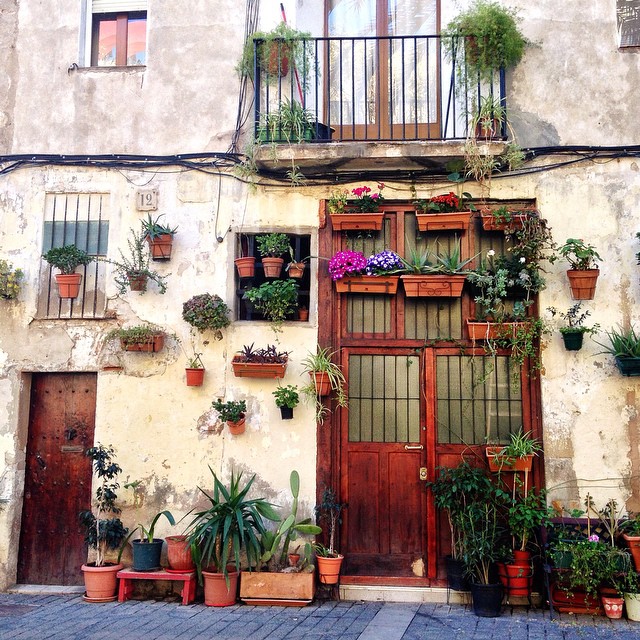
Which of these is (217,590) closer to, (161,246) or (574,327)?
(161,246)

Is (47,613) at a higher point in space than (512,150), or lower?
lower

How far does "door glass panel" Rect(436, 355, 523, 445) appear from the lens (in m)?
7.04

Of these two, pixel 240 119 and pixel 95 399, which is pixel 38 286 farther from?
pixel 240 119

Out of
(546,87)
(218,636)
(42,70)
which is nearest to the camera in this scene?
(218,636)

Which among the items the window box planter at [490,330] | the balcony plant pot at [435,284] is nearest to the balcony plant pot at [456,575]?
the window box planter at [490,330]

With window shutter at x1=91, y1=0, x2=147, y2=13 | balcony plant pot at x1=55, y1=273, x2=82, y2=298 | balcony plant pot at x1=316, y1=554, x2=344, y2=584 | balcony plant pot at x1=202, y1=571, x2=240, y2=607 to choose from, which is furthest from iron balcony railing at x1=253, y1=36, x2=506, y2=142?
balcony plant pot at x1=202, y1=571, x2=240, y2=607

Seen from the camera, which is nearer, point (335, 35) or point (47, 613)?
point (47, 613)

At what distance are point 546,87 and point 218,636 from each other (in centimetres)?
583

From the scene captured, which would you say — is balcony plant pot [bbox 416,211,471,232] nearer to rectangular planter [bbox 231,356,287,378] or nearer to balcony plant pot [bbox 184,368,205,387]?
rectangular planter [bbox 231,356,287,378]

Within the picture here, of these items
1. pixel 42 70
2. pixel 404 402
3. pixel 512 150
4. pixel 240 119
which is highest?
pixel 42 70

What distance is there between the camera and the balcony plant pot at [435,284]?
23.0ft

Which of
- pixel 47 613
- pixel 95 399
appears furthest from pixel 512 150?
pixel 47 613

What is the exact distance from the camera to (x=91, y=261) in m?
7.49

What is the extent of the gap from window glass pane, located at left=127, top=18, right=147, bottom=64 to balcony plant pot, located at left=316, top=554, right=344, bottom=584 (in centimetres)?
544
